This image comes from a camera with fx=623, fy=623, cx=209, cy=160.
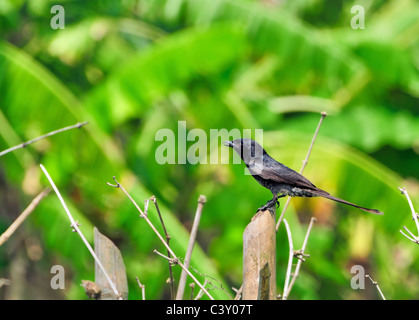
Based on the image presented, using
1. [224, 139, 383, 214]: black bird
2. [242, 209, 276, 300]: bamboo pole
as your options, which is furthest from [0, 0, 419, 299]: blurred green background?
[242, 209, 276, 300]: bamboo pole

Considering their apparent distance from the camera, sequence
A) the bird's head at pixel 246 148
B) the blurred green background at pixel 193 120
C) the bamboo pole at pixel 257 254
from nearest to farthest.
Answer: the bamboo pole at pixel 257 254, the bird's head at pixel 246 148, the blurred green background at pixel 193 120

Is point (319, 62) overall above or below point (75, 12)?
below

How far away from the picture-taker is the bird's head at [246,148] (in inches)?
88.4

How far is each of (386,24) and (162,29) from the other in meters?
3.61

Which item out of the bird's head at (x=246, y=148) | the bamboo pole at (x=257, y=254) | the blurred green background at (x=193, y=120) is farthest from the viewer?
the blurred green background at (x=193, y=120)

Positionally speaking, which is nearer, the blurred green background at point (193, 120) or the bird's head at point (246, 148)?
the bird's head at point (246, 148)

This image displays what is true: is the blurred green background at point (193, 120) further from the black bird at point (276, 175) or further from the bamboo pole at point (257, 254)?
the bamboo pole at point (257, 254)

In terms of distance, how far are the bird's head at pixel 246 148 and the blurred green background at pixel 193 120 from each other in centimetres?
176

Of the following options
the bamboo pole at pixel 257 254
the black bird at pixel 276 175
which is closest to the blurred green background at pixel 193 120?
the black bird at pixel 276 175

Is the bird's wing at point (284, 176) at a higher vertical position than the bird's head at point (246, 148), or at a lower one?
lower

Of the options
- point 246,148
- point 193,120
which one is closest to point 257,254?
point 246,148

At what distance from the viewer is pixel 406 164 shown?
8.78 m
